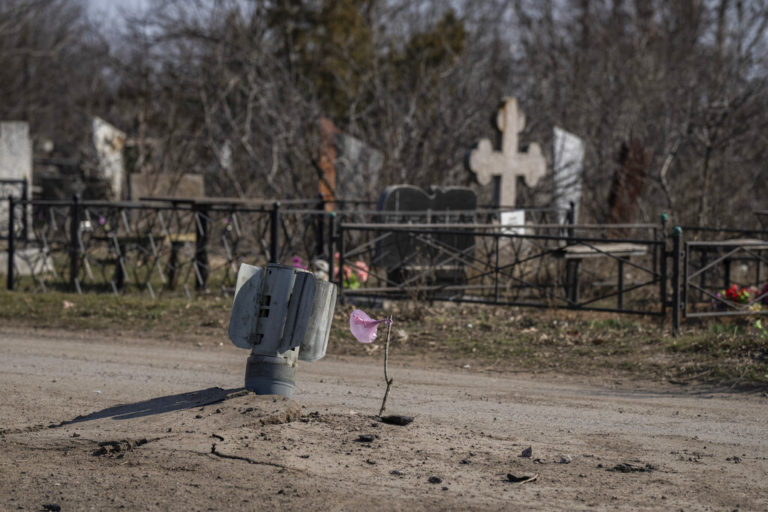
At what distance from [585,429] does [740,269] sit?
474 inches

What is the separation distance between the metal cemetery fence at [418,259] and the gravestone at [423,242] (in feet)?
0.09

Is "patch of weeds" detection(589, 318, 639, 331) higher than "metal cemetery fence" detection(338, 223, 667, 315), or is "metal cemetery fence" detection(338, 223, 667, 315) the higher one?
"metal cemetery fence" detection(338, 223, 667, 315)

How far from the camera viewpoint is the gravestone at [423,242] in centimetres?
1269

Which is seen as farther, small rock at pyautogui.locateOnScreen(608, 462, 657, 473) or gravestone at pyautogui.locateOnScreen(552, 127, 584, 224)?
gravestone at pyautogui.locateOnScreen(552, 127, 584, 224)

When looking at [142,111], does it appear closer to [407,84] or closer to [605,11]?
[407,84]

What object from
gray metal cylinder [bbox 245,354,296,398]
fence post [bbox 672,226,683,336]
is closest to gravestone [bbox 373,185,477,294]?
fence post [bbox 672,226,683,336]

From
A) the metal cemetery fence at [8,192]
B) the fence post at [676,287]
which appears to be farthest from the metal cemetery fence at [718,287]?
the metal cemetery fence at [8,192]

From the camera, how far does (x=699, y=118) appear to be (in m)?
19.8

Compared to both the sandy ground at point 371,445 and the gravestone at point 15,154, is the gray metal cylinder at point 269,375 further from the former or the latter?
the gravestone at point 15,154

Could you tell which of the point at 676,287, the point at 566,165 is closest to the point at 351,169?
the point at 566,165

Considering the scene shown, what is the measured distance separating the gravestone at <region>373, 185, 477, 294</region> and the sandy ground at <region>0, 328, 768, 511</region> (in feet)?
15.1

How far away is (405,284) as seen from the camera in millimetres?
11891

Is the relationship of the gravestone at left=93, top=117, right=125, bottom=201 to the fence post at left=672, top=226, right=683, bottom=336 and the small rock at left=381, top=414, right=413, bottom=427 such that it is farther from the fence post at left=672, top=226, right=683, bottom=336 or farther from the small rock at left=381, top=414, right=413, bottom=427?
the small rock at left=381, top=414, right=413, bottom=427

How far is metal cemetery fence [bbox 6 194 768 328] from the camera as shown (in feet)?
38.7
